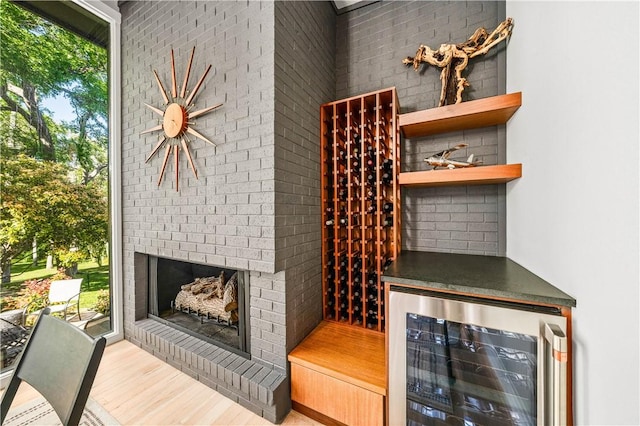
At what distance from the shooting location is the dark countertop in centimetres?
96

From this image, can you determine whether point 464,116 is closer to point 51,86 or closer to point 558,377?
point 558,377

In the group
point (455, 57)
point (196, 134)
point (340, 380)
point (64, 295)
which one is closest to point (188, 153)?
point (196, 134)

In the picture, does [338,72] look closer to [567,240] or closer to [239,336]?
[567,240]

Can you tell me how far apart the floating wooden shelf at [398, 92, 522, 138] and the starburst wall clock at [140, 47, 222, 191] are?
151 cm

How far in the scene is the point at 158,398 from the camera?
170cm

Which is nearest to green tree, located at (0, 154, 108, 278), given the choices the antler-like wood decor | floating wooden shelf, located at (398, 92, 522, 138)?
floating wooden shelf, located at (398, 92, 522, 138)

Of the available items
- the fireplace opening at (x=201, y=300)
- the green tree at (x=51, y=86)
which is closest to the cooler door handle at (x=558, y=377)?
the fireplace opening at (x=201, y=300)

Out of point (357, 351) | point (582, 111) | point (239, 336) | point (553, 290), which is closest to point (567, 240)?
point (553, 290)

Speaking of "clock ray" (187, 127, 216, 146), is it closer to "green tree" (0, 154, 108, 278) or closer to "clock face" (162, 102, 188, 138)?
"clock face" (162, 102, 188, 138)

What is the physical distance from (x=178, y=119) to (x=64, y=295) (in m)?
1.89

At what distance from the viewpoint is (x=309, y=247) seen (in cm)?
190

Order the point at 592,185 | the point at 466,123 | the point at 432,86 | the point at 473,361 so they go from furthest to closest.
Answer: the point at 432,86 → the point at 466,123 → the point at 473,361 → the point at 592,185

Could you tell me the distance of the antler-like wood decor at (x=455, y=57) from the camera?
1738mm

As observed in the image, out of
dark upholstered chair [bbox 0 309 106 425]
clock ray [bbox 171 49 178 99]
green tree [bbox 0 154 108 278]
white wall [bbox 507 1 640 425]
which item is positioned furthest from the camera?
clock ray [bbox 171 49 178 99]
